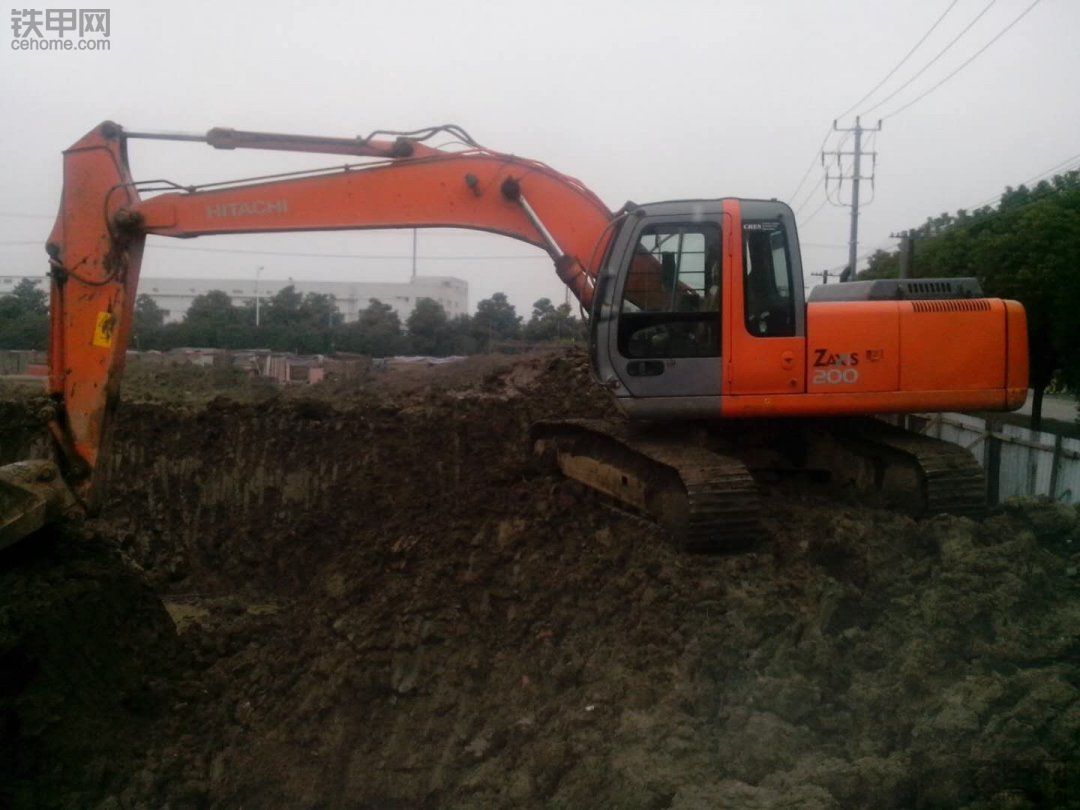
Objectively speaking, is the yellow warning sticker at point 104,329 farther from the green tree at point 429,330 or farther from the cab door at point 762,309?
the green tree at point 429,330

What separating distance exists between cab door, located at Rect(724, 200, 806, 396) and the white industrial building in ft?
42.1

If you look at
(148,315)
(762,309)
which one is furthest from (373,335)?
(762,309)

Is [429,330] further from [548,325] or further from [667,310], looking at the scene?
[667,310]

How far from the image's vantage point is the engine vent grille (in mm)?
7090

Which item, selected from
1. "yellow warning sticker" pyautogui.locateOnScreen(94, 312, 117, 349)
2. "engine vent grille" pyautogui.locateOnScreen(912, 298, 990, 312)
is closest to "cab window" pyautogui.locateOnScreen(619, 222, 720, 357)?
"engine vent grille" pyautogui.locateOnScreen(912, 298, 990, 312)

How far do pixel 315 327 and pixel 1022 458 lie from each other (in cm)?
1132

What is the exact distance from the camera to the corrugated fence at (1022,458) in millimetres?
9547

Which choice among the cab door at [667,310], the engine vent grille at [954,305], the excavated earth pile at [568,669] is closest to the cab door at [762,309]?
the cab door at [667,310]

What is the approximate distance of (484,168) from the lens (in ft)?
23.4

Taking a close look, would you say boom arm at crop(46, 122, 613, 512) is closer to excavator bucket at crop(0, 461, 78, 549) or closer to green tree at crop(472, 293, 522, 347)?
excavator bucket at crop(0, 461, 78, 549)

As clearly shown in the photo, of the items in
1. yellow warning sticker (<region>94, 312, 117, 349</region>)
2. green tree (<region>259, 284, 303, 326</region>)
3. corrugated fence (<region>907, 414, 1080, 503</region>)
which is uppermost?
green tree (<region>259, 284, 303, 326</region>)

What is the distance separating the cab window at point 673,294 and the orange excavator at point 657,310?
1 centimetres

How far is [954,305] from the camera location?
23.4 ft

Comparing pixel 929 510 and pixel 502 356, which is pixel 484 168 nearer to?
pixel 929 510
